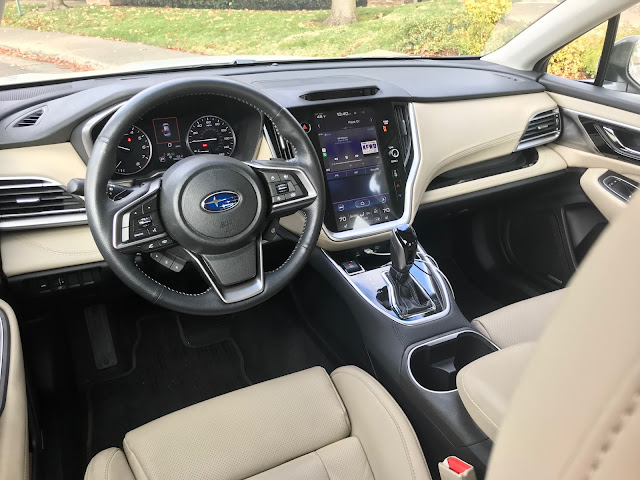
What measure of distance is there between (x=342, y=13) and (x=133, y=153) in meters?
1.54

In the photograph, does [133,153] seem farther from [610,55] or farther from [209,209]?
[610,55]

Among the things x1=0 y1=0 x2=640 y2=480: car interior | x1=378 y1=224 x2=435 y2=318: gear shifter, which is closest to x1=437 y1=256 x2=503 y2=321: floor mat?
x1=0 y1=0 x2=640 y2=480: car interior

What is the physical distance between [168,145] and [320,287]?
2.48 ft

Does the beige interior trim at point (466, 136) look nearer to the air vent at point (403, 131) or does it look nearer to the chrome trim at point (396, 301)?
the air vent at point (403, 131)

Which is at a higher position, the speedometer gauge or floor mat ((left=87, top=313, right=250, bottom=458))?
the speedometer gauge

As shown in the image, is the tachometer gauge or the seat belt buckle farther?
the tachometer gauge

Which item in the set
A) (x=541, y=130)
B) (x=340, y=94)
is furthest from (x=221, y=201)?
(x=541, y=130)

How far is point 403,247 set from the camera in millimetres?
1778

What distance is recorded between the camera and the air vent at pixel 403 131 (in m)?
2.12

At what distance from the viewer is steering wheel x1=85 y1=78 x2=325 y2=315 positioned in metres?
1.39

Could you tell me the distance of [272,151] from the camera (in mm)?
1824

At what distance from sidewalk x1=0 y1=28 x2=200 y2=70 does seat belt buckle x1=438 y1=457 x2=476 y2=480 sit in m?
1.67

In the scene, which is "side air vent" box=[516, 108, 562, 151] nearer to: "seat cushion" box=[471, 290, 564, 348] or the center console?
the center console

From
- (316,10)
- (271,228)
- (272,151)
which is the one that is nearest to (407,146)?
(272,151)
